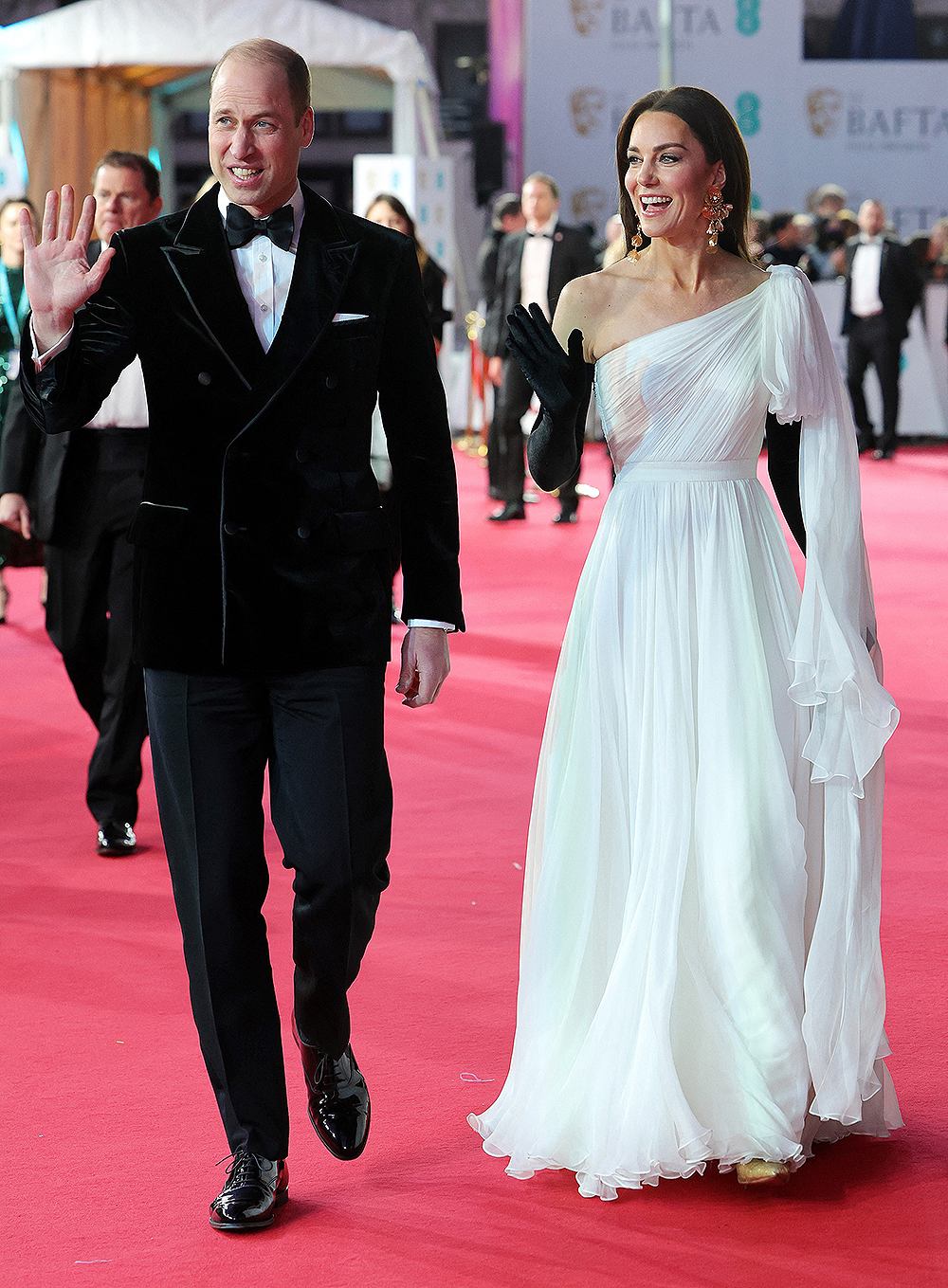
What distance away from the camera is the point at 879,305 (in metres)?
14.6

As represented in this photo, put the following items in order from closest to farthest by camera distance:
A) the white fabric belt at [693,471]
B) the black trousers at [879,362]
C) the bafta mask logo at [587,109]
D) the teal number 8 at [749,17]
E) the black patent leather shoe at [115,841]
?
the white fabric belt at [693,471], the black patent leather shoe at [115,841], the black trousers at [879,362], the bafta mask logo at [587,109], the teal number 8 at [749,17]

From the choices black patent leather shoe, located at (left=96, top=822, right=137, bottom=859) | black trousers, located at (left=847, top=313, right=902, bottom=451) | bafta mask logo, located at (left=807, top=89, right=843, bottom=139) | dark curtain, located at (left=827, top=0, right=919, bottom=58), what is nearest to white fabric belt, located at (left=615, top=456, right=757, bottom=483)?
black patent leather shoe, located at (left=96, top=822, right=137, bottom=859)

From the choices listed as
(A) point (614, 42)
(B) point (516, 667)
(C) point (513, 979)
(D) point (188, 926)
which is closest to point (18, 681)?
(B) point (516, 667)

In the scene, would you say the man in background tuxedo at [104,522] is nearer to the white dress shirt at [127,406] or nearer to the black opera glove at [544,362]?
the white dress shirt at [127,406]

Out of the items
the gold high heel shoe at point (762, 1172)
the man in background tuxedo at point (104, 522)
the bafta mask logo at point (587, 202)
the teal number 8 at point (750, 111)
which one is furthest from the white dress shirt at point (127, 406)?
the teal number 8 at point (750, 111)

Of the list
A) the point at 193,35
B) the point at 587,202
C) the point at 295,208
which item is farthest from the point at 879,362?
the point at 295,208

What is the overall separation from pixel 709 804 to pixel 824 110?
19.0 meters

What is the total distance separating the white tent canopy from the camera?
1282 centimetres

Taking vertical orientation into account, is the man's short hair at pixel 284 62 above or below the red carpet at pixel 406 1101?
above

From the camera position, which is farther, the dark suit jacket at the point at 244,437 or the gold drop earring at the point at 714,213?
the gold drop earring at the point at 714,213

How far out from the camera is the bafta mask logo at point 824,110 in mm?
20203

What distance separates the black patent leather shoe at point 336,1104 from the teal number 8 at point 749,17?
63.7 feet

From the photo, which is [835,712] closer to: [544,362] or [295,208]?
[544,362]

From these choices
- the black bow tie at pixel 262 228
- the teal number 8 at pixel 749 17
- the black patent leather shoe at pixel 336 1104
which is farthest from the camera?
the teal number 8 at pixel 749 17
